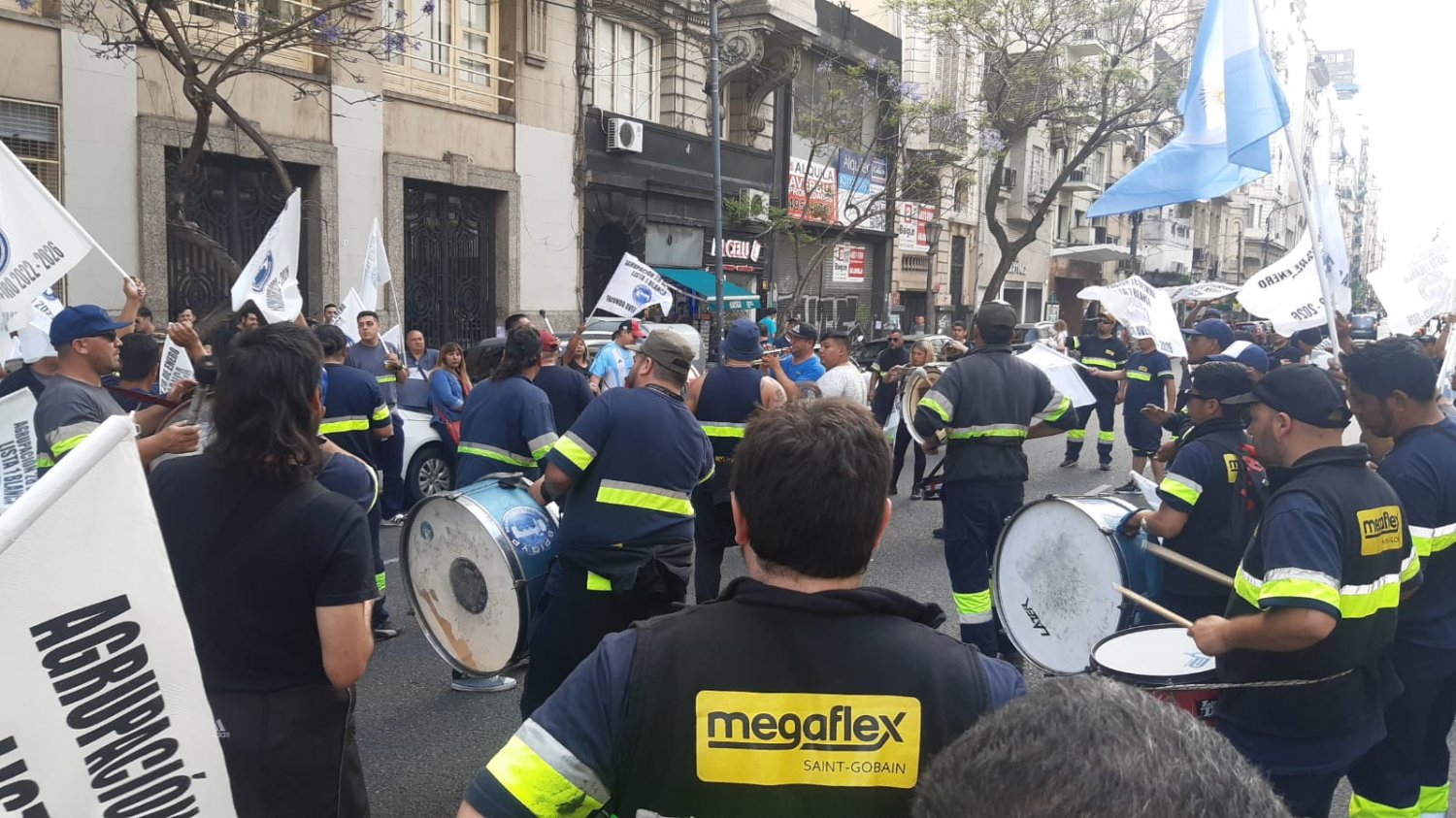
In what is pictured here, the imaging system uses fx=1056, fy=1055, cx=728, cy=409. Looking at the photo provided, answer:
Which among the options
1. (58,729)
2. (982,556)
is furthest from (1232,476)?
(58,729)

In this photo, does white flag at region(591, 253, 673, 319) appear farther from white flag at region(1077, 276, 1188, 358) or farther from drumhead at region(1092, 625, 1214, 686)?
drumhead at region(1092, 625, 1214, 686)

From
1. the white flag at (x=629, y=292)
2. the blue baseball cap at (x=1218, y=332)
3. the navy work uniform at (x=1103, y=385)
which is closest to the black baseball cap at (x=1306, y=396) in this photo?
the blue baseball cap at (x=1218, y=332)

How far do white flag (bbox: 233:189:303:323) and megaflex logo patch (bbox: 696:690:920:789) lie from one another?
6.89m

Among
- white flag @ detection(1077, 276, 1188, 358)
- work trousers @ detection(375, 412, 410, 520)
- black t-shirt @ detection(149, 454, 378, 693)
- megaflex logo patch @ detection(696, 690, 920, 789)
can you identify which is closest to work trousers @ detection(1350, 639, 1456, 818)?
megaflex logo patch @ detection(696, 690, 920, 789)

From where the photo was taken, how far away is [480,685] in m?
5.50

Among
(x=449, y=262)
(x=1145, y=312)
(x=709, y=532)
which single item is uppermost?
(x=449, y=262)

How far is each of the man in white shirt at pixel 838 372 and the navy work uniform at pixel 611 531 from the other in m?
4.73

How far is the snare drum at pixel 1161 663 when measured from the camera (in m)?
3.27

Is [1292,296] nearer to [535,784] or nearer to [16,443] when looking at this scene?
[535,784]

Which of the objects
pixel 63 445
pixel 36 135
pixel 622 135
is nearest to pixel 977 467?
pixel 63 445

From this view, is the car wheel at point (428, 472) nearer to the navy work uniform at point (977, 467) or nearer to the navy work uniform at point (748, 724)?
the navy work uniform at point (977, 467)

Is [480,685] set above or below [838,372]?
below

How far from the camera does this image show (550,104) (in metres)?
18.9

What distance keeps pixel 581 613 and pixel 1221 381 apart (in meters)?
2.82
